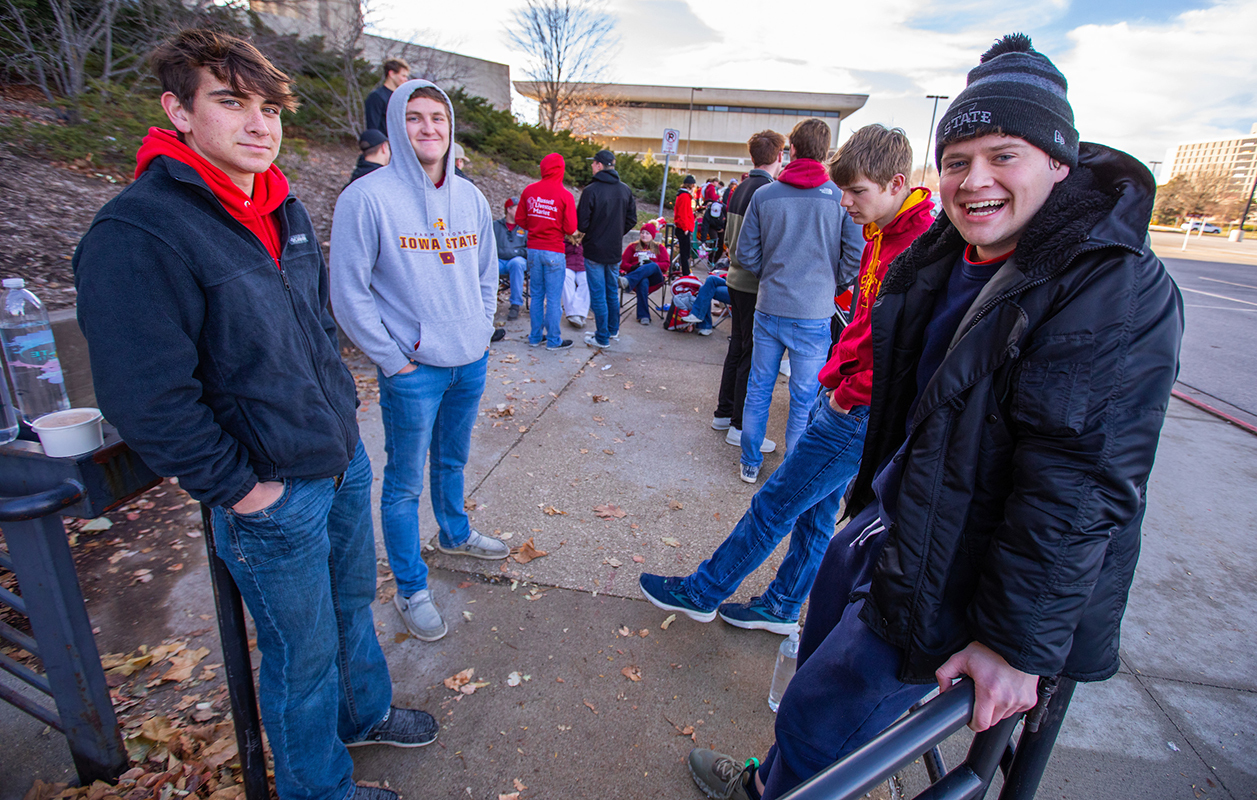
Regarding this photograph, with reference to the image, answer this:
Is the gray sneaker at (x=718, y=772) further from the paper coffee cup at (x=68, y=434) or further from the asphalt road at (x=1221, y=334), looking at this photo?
the asphalt road at (x=1221, y=334)

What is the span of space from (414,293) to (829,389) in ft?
5.98

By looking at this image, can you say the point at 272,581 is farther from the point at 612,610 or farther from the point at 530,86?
the point at 530,86

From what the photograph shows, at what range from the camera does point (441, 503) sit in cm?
340

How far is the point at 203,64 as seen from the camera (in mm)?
1549

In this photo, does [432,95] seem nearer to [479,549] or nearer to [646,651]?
[479,549]

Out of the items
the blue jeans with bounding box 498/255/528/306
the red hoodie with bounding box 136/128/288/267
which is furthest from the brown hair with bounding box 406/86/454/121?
the blue jeans with bounding box 498/255/528/306

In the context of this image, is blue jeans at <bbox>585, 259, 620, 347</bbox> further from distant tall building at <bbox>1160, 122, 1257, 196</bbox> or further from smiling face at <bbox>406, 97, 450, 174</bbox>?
distant tall building at <bbox>1160, 122, 1257, 196</bbox>

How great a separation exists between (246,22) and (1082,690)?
15.8 meters

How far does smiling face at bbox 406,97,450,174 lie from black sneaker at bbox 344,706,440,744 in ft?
7.53

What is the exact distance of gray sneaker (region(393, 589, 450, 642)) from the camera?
2961 mm

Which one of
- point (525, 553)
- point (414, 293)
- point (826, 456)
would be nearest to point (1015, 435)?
point (826, 456)

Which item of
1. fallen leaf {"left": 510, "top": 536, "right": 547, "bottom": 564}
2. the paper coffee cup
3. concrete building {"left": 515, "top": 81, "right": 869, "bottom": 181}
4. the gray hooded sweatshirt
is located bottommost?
fallen leaf {"left": 510, "top": 536, "right": 547, "bottom": 564}

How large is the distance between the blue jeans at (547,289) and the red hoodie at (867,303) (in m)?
4.85

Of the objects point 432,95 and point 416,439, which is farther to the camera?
point 416,439
